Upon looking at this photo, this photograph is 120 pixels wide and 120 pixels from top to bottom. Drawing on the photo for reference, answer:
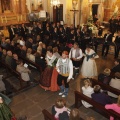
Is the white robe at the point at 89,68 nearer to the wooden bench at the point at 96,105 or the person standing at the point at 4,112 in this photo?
the wooden bench at the point at 96,105

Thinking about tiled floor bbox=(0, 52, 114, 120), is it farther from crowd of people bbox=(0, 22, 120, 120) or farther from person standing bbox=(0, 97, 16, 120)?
person standing bbox=(0, 97, 16, 120)

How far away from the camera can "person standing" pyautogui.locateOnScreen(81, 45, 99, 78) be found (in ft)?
21.0

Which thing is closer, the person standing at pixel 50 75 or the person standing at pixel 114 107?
the person standing at pixel 114 107

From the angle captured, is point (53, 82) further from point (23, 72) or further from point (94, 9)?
point (94, 9)

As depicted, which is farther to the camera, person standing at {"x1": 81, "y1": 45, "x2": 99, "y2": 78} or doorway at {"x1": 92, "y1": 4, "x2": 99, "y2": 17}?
doorway at {"x1": 92, "y1": 4, "x2": 99, "y2": 17}

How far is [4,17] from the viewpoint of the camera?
1369 centimetres

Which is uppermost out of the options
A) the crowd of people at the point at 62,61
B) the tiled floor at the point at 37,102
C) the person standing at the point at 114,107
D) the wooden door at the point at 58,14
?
the wooden door at the point at 58,14

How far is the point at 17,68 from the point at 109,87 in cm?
318

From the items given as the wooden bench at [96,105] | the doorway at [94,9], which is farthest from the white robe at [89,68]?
the doorway at [94,9]

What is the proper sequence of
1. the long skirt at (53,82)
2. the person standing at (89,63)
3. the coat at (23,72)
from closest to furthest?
1. the long skirt at (53,82)
2. the coat at (23,72)
3. the person standing at (89,63)

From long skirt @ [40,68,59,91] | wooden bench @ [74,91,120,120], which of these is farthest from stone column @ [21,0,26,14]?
wooden bench @ [74,91,120,120]

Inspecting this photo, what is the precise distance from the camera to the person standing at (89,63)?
6.39 metres

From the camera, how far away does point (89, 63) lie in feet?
21.3

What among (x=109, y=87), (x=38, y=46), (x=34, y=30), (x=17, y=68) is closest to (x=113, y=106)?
(x=109, y=87)
